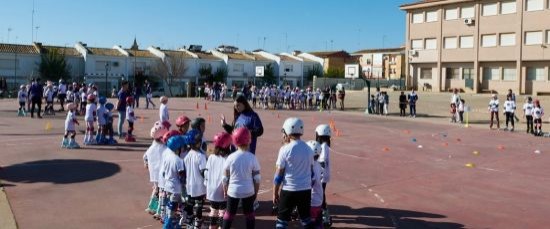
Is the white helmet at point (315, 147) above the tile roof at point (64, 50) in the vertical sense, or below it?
below

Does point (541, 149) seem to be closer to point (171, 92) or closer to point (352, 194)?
point (352, 194)

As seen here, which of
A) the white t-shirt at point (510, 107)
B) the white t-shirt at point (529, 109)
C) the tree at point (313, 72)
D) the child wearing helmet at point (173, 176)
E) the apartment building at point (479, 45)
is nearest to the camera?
the child wearing helmet at point (173, 176)

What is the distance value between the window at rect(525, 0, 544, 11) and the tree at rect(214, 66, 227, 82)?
4195 cm

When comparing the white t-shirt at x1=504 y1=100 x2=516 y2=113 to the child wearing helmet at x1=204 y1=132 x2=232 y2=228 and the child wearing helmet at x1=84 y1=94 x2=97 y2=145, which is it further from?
the child wearing helmet at x1=204 y1=132 x2=232 y2=228

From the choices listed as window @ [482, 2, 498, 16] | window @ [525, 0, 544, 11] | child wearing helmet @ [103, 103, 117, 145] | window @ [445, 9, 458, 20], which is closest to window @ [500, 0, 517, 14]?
window @ [482, 2, 498, 16]

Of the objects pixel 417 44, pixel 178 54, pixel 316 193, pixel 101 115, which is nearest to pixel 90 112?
pixel 101 115

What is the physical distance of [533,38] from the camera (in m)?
45.2

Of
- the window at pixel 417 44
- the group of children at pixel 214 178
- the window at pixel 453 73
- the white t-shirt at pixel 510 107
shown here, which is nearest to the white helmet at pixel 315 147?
the group of children at pixel 214 178

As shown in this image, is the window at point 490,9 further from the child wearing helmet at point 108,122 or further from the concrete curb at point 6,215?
the concrete curb at point 6,215

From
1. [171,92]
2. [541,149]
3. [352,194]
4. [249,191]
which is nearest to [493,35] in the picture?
[541,149]

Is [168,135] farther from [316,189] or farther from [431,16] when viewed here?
[431,16]

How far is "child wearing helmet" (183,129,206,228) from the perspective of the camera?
6.39 metres

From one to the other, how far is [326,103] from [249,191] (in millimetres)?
29663

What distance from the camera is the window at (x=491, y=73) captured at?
49156 millimetres
